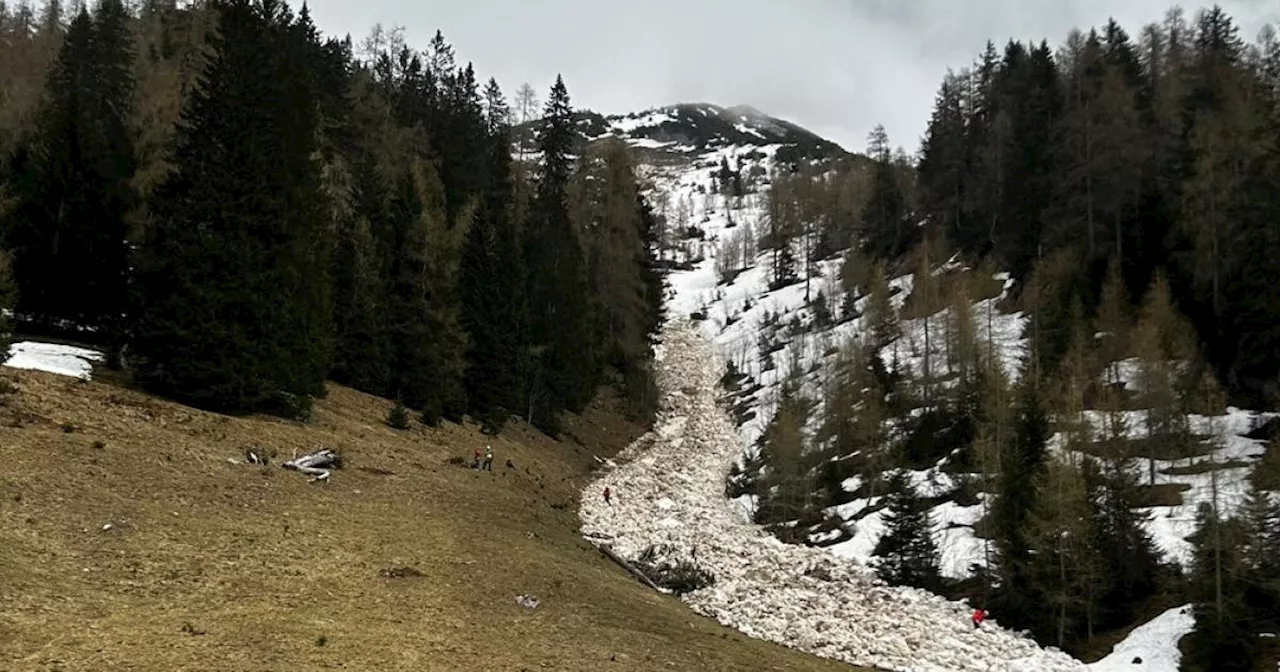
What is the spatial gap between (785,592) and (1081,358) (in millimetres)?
26906

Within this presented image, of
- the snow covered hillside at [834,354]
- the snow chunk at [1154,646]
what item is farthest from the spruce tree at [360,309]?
the snow chunk at [1154,646]

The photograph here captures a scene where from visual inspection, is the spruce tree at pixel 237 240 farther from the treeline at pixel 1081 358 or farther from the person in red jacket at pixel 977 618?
the treeline at pixel 1081 358

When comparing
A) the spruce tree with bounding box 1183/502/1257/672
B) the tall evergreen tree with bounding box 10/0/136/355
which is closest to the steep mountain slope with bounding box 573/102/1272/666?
the spruce tree with bounding box 1183/502/1257/672

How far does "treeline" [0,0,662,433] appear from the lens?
89.4 feet

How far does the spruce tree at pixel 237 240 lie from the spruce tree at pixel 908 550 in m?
26.0

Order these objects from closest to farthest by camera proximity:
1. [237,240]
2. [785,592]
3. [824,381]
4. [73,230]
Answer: [237,240] < [785,592] < [73,230] < [824,381]

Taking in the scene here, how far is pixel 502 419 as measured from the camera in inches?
1809

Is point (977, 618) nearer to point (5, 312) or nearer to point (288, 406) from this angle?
point (288, 406)

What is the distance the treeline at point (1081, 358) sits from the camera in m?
28.8

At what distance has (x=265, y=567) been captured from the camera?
1576 centimetres

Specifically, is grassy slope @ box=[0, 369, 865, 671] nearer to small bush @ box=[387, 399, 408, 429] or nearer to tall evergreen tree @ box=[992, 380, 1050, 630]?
small bush @ box=[387, 399, 408, 429]

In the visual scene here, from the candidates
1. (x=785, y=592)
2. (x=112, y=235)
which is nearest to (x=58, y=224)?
(x=112, y=235)

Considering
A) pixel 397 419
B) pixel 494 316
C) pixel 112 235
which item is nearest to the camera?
pixel 112 235

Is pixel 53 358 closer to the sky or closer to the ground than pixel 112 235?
closer to the ground
